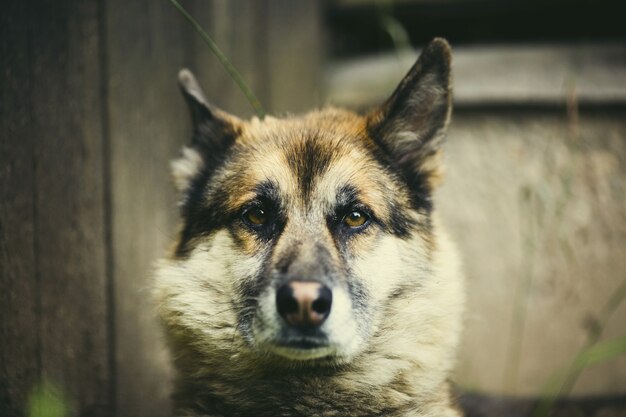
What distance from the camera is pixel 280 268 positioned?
2488 mm

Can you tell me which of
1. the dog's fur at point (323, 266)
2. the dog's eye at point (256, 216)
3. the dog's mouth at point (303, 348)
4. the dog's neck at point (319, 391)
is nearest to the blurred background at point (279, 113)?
the dog's fur at point (323, 266)

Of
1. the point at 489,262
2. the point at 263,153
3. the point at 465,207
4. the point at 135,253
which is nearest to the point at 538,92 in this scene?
the point at 465,207

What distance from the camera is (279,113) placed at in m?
3.98

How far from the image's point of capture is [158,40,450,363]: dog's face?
96.4 inches

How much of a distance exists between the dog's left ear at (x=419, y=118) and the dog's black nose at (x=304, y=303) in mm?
1073

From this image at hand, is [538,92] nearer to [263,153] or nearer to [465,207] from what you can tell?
[465,207]

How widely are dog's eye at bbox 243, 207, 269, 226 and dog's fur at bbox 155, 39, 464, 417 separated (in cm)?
2

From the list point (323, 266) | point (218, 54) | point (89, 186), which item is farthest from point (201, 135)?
point (323, 266)

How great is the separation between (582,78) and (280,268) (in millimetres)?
3117

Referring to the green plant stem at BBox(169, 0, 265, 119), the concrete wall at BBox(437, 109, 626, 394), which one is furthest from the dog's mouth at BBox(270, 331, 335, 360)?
the concrete wall at BBox(437, 109, 626, 394)

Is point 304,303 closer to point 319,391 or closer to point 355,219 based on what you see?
point 319,391

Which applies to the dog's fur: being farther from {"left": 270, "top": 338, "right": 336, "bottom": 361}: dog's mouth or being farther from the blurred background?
the blurred background

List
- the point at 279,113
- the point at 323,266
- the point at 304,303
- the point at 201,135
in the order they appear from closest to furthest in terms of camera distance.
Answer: the point at 304,303, the point at 323,266, the point at 201,135, the point at 279,113

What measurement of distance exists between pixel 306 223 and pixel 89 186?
1.25m
